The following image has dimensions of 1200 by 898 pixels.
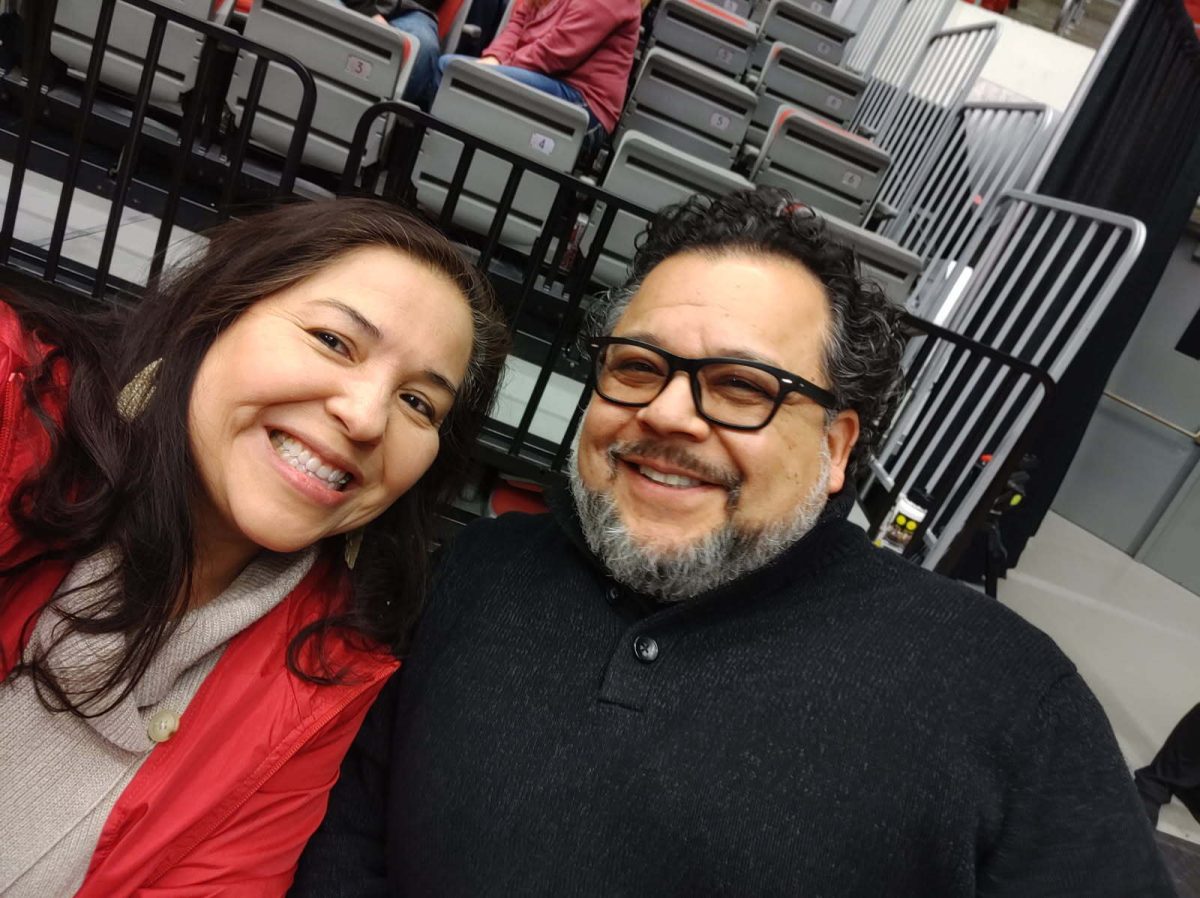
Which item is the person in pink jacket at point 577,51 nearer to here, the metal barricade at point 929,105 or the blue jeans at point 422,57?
the blue jeans at point 422,57

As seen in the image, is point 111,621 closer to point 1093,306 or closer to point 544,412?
point 544,412

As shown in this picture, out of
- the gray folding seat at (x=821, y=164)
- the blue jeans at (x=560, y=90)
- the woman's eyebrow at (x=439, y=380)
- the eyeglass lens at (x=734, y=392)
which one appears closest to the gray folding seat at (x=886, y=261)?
the gray folding seat at (x=821, y=164)

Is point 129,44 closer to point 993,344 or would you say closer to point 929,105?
point 993,344

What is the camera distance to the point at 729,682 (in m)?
1.04

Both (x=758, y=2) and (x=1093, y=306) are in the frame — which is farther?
(x=758, y=2)

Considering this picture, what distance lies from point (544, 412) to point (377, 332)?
158cm

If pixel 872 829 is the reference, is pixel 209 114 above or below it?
above

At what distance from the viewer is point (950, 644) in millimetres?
1048

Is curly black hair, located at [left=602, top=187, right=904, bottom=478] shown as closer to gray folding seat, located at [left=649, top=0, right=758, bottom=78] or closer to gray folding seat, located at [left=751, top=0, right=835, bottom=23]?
gray folding seat, located at [left=649, top=0, right=758, bottom=78]

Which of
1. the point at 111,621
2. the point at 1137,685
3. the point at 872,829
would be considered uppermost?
the point at 872,829

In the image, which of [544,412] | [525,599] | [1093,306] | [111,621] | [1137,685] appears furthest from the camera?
[1137,685]

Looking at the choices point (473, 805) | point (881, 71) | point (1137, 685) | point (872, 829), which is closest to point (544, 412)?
point (473, 805)

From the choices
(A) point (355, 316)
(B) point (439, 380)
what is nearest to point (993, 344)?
(B) point (439, 380)

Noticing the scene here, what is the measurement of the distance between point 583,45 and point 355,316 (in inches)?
123
